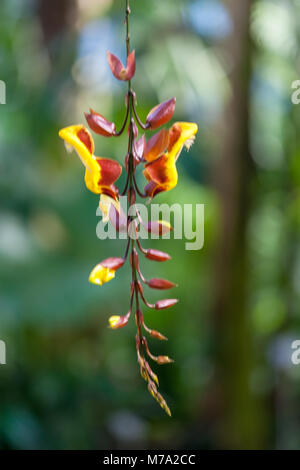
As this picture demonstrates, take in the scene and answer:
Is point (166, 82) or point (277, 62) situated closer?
point (166, 82)

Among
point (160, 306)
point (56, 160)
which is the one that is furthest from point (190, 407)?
point (160, 306)

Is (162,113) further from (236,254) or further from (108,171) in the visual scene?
(236,254)

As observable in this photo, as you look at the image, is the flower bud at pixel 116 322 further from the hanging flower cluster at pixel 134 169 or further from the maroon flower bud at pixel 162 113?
the maroon flower bud at pixel 162 113

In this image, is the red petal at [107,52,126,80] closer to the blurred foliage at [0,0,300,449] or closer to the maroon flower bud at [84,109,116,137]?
the maroon flower bud at [84,109,116,137]

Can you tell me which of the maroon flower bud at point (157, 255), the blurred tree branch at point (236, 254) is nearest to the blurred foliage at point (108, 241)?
the blurred tree branch at point (236, 254)

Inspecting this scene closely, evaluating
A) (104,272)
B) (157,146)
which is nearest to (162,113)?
(157,146)
